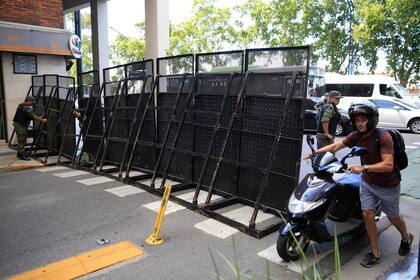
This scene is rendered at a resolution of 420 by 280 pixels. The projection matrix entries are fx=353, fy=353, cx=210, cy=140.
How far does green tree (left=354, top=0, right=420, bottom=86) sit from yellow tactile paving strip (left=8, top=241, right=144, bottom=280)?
21.7 metres

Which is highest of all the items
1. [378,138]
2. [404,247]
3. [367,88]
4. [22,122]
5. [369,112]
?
[367,88]

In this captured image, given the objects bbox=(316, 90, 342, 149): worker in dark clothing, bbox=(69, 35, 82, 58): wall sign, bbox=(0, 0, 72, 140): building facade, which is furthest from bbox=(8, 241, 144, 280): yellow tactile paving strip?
bbox=(69, 35, 82, 58): wall sign

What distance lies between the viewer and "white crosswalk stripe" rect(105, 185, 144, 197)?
253 inches

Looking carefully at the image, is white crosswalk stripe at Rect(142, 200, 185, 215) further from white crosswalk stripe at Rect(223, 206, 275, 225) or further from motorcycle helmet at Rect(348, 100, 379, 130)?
motorcycle helmet at Rect(348, 100, 379, 130)

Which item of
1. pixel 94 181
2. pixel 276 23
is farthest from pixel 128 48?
pixel 94 181

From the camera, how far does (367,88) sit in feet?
58.7

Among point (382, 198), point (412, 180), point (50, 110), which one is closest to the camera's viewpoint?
point (382, 198)

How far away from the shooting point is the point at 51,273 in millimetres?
3646

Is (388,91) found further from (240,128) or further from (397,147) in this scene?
(397,147)

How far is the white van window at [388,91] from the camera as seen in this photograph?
17297 mm

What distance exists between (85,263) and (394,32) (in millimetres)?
23815

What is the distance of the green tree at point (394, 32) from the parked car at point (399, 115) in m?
7.48

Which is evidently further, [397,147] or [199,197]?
[199,197]

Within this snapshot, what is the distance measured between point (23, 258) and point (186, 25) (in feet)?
106
